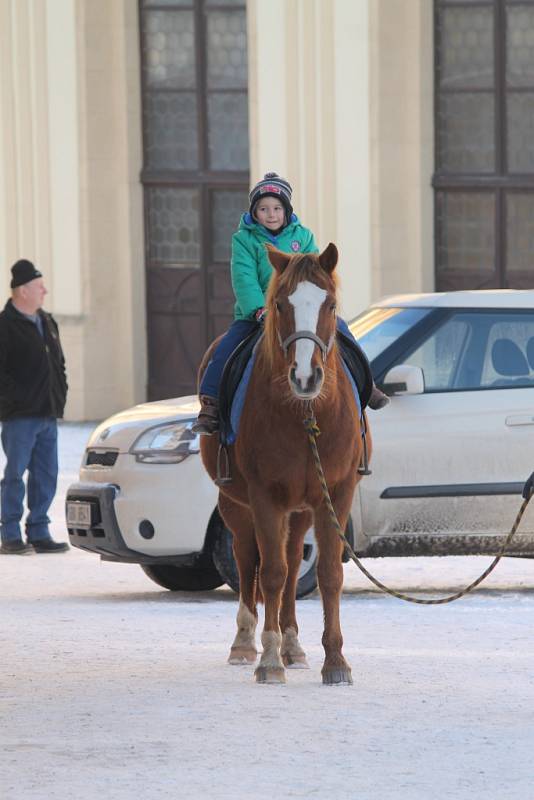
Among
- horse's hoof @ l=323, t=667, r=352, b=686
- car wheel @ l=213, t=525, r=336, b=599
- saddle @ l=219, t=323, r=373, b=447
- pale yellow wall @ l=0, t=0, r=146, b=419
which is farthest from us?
pale yellow wall @ l=0, t=0, r=146, b=419

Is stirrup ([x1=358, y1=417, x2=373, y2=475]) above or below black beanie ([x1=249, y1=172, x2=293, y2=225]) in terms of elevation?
below

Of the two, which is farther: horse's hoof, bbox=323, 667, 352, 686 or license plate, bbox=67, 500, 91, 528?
license plate, bbox=67, 500, 91, 528

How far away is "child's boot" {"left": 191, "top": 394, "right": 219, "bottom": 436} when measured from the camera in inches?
374

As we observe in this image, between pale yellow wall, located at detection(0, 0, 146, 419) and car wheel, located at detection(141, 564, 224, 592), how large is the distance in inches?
459

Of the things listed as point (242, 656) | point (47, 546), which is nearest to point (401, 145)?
point (47, 546)

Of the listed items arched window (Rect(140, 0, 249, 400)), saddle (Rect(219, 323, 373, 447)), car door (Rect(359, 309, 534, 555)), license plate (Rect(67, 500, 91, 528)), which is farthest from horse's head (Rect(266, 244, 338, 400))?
arched window (Rect(140, 0, 249, 400))

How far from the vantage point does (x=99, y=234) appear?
24.3 metres

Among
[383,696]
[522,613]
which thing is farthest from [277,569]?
[522,613]

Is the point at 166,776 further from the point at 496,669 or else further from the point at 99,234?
the point at 99,234

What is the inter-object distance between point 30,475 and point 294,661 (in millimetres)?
5380

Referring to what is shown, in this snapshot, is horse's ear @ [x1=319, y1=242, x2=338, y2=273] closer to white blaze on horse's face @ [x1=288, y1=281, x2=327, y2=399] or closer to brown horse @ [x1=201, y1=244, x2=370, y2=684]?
brown horse @ [x1=201, y1=244, x2=370, y2=684]

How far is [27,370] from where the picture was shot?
14.5 meters

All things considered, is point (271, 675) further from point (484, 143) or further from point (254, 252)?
point (484, 143)

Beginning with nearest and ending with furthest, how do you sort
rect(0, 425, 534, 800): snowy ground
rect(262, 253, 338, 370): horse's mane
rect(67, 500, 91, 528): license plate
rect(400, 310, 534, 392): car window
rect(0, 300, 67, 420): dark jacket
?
rect(0, 425, 534, 800): snowy ground, rect(262, 253, 338, 370): horse's mane, rect(400, 310, 534, 392): car window, rect(67, 500, 91, 528): license plate, rect(0, 300, 67, 420): dark jacket
